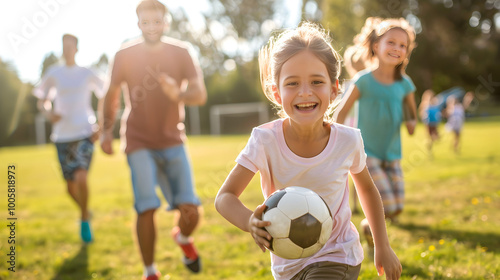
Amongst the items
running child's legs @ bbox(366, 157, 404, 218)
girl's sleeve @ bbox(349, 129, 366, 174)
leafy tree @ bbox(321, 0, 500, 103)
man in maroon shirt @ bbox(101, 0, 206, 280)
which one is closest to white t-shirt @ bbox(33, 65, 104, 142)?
man in maroon shirt @ bbox(101, 0, 206, 280)

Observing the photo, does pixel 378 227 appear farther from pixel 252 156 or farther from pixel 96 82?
pixel 96 82

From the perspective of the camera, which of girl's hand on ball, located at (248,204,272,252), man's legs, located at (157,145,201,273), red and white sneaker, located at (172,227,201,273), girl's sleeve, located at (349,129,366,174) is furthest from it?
red and white sneaker, located at (172,227,201,273)

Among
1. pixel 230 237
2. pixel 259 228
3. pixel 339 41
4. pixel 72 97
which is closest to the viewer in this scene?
pixel 259 228

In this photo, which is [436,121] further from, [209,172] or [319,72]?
[319,72]

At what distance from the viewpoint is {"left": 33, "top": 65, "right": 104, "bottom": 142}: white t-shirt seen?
21.8 ft

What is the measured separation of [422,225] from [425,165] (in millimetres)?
6901

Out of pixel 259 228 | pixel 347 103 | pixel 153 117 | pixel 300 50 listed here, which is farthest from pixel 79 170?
pixel 259 228

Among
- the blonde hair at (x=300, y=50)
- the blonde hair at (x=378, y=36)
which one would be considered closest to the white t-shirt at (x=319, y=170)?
the blonde hair at (x=300, y=50)

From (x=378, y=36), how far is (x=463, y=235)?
2309 millimetres

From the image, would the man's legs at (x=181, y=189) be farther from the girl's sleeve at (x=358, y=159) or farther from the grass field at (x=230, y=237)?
the girl's sleeve at (x=358, y=159)

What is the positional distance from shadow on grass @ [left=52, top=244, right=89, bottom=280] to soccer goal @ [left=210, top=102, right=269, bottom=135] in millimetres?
31314

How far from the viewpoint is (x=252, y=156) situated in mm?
2484

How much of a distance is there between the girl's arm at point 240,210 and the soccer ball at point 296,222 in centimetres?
5

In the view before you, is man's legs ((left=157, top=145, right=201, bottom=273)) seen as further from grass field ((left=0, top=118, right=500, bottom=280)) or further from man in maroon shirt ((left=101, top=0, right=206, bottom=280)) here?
grass field ((left=0, top=118, right=500, bottom=280))
